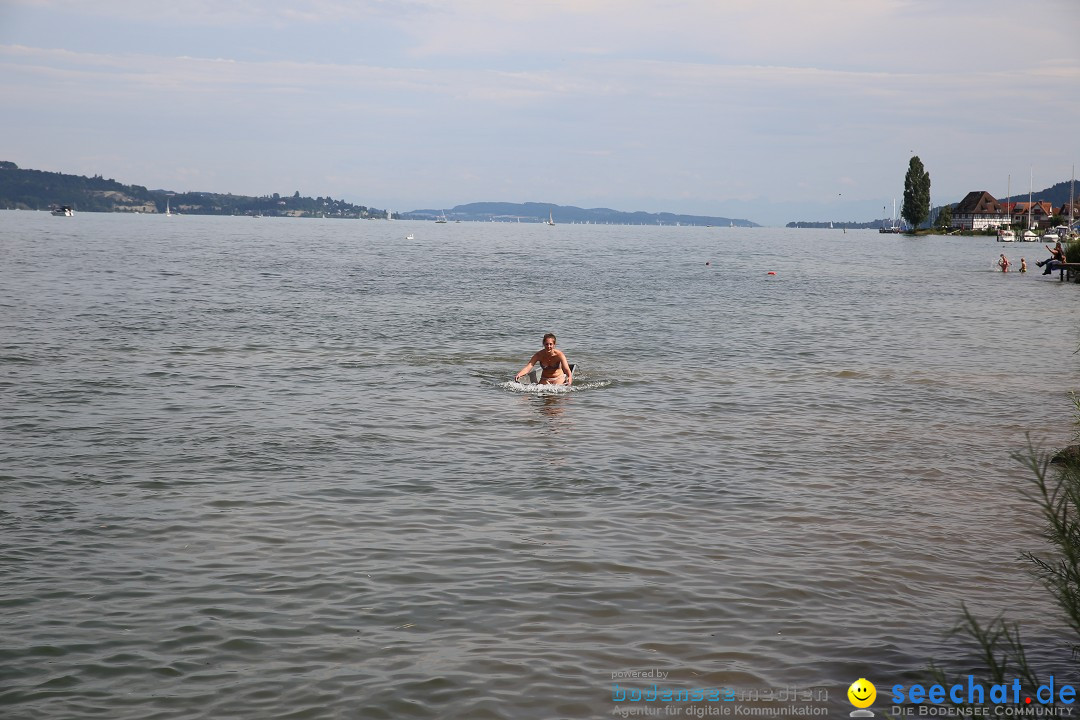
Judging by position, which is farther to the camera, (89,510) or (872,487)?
(872,487)

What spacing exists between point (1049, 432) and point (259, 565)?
13.5m

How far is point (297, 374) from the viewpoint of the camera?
72.3 feet

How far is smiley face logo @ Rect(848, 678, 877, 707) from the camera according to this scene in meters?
7.01

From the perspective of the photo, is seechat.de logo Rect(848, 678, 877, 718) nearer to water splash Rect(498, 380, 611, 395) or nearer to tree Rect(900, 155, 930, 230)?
water splash Rect(498, 380, 611, 395)

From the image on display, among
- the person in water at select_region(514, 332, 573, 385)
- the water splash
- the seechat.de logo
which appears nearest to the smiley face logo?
the seechat.de logo

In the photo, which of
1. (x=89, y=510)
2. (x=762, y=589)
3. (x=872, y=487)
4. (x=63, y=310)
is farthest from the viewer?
(x=63, y=310)

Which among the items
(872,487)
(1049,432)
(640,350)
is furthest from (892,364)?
(872,487)

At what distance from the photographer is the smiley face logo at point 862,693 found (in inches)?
276

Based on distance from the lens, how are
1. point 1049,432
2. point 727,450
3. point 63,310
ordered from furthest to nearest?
point 63,310 → point 1049,432 → point 727,450

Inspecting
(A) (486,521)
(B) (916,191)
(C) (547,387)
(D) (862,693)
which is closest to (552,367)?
(C) (547,387)

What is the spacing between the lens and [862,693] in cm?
713

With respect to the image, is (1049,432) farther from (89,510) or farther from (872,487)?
(89,510)

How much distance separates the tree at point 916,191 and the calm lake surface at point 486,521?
165267 mm

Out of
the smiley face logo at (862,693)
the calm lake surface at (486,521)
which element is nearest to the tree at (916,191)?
the calm lake surface at (486,521)
